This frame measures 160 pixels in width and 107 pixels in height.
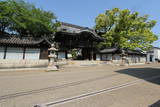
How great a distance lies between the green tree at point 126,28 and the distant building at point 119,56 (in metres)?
1.53

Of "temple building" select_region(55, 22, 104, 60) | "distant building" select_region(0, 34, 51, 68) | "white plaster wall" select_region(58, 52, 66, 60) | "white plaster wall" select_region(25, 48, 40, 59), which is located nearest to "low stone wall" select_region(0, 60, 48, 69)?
"distant building" select_region(0, 34, 51, 68)

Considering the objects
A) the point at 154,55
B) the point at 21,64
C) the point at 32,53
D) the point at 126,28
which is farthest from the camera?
the point at 154,55

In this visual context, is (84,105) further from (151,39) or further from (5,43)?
(151,39)

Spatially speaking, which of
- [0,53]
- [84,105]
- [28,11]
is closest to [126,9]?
[28,11]

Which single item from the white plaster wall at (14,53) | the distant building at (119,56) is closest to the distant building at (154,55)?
the distant building at (119,56)

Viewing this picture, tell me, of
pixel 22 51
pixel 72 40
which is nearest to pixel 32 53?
pixel 22 51

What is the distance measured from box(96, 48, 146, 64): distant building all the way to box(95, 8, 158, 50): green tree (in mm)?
1526

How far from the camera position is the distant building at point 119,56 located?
57.9 feet

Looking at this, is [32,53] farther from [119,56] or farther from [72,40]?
[119,56]

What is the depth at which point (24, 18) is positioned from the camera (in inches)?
505

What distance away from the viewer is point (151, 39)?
17.1 meters

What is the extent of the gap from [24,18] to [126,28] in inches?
766

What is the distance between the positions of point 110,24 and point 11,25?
62.6ft

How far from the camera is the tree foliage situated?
38.1 ft
